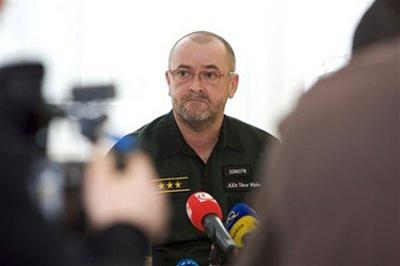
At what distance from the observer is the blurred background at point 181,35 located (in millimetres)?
3529

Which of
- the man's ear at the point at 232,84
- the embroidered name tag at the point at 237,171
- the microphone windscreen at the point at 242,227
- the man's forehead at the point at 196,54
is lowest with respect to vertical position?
the microphone windscreen at the point at 242,227

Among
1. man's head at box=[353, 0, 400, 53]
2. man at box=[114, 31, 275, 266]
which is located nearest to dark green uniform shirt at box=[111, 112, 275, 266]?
man at box=[114, 31, 275, 266]

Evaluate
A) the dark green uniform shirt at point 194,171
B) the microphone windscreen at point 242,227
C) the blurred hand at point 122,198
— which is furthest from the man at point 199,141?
the blurred hand at point 122,198

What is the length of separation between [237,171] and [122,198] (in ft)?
6.25

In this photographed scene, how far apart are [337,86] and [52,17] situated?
2.85 metres

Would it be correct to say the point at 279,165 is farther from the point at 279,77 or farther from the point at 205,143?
the point at 279,77

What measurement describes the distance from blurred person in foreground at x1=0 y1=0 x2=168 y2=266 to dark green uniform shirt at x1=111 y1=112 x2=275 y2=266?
1632mm

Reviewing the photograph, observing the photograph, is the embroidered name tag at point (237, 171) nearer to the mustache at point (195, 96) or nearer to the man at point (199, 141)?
the man at point (199, 141)

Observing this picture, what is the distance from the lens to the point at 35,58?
A: 0.89m

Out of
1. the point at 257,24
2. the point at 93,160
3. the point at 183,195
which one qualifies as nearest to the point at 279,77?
the point at 257,24

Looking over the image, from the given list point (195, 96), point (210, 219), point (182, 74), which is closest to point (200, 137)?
point (195, 96)

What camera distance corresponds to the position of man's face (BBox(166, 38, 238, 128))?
2975 millimetres

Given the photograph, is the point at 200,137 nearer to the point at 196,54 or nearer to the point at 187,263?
the point at 196,54

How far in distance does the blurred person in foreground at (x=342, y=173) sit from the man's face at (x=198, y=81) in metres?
2.21
